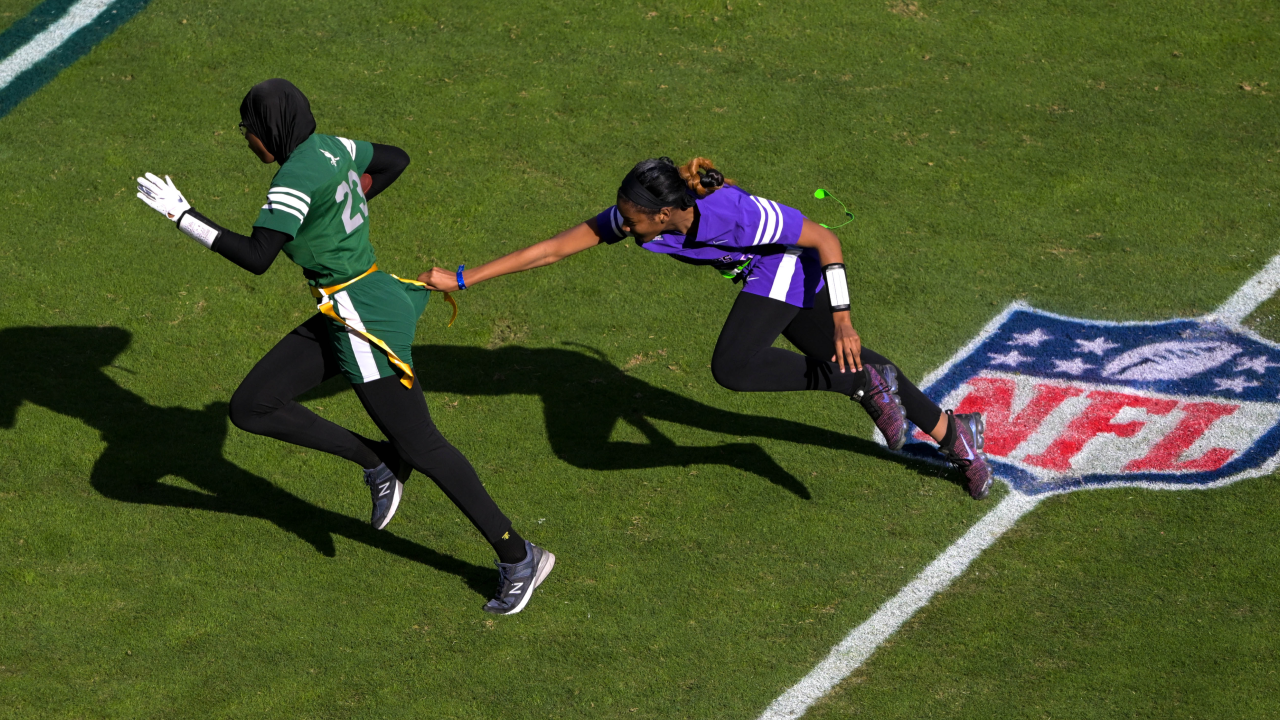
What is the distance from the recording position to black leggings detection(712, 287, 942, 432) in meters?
5.43

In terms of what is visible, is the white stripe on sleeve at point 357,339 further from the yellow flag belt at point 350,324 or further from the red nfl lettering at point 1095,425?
the red nfl lettering at point 1095,425

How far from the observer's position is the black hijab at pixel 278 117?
15.0ft

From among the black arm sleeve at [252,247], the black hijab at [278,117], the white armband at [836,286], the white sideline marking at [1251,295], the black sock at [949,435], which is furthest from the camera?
the white sideline marking at [1251,295]

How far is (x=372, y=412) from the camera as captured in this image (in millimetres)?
4953

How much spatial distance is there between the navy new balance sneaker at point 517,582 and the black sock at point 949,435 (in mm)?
2060

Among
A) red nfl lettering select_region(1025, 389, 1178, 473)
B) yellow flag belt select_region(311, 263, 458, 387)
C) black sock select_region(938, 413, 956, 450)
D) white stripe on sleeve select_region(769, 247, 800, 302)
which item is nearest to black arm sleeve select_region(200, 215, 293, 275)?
yellow flag belt select_region(311, 263, 458, 387)

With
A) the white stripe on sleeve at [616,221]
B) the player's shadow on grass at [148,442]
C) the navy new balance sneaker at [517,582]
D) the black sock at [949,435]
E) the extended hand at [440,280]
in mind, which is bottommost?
the player's shadow on grass at [148,442]

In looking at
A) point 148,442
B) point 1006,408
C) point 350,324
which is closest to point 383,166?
point 350,324

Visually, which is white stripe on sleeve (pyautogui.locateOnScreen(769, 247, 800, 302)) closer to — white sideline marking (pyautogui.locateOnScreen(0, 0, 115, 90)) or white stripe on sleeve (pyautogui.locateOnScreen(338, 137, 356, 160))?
white stripe on sleeve (pyautogui.locateOnScreen(338, 137, 356, 160))

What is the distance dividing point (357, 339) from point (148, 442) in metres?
2.13

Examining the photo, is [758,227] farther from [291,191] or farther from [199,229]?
[199,229]

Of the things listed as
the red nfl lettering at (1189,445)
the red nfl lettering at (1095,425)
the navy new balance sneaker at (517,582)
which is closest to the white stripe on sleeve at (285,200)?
the navy new balance sneaker at (517,582)

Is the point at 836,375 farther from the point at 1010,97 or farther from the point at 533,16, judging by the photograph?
the point at 533,16

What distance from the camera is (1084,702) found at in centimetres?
458
